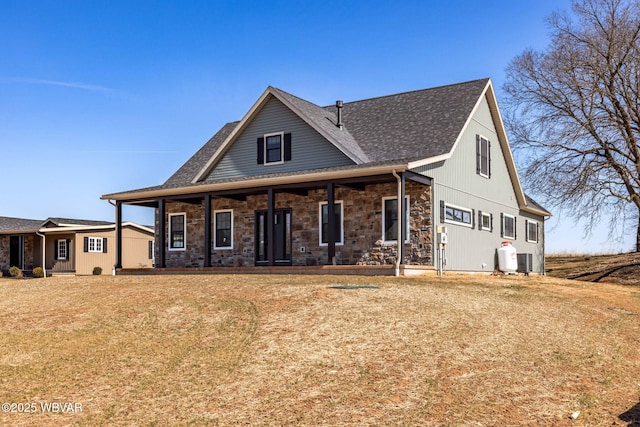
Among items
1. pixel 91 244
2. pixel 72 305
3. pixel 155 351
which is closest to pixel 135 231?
pixel 91 244

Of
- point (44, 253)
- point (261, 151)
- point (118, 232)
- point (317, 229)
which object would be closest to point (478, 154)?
point (317, 229)

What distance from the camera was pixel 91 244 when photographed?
38.8 metres

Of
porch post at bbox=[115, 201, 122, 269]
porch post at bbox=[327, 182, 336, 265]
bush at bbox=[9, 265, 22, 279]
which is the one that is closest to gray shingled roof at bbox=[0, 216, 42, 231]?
bush at bbox=[9, 265, 22, 279]

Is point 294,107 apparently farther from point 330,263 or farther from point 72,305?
point 72,305

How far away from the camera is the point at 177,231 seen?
85.5 ft

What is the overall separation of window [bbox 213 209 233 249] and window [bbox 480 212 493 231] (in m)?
9.17

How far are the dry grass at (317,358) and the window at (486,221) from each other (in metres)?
9.36

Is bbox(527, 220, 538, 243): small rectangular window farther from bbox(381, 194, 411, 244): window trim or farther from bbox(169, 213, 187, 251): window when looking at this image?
bbox(169, 213, 187, 251): window

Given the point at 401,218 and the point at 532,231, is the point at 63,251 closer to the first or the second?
the point at 532,231

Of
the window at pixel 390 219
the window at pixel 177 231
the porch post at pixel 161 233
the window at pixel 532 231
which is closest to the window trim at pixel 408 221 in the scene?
the window at pixel 390 219

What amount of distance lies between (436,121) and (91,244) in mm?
23668

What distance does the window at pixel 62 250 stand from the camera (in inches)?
1522

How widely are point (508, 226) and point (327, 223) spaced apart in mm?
9091

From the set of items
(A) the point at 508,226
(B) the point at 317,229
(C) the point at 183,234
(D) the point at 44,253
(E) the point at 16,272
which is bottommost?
(E) the point at 16,272
